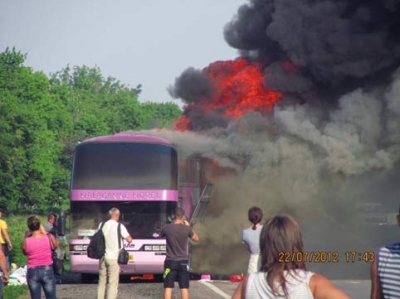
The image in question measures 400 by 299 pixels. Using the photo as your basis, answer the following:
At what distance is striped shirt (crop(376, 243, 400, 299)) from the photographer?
648 centimetres

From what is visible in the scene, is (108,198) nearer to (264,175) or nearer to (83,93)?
(264,175)

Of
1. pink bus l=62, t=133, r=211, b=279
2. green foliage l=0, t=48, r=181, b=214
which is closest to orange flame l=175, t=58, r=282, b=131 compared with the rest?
pink bus l=62, t=133, r=211, b=279

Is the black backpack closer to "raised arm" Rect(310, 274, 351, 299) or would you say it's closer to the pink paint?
the pink paint

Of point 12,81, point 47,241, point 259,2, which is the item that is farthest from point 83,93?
point 47,241

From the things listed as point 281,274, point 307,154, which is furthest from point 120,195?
point 281,274

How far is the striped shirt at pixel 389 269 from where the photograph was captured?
648 centimetres

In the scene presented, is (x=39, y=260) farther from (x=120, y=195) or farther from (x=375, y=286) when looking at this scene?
(x=120, y=195)

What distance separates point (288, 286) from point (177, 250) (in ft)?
33.4

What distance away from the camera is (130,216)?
1006 inches

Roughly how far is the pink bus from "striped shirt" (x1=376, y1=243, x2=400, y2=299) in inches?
741

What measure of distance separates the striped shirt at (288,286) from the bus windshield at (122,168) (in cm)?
1918

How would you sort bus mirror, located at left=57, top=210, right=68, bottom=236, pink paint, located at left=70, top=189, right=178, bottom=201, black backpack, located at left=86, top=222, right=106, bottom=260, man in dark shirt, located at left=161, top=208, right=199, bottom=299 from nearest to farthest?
man in dark shirt, located at left=161, top=208, right=199, bottom=299
black backpack, located at left=86, top=222, right=106, bottom=260
bus mirror, located at left=57, top=210, right=68, bottom=236
pink paint, located at left=70, top=189, right=178, bottom=201

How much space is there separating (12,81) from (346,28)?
55.6 meters

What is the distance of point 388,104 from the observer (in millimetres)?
30906
